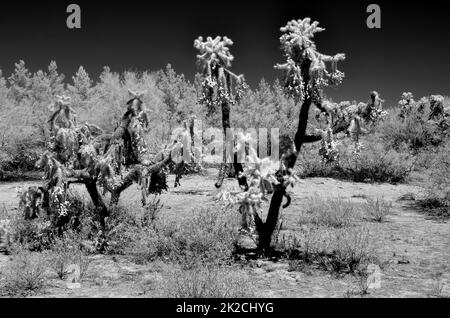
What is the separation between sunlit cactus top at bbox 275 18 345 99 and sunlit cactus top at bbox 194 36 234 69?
94 cm

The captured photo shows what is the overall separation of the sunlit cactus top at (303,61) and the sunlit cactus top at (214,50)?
3.09 ft

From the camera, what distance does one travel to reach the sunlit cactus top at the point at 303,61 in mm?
6992

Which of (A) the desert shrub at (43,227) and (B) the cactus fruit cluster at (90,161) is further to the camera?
(A) the desert shrub at (43,227)

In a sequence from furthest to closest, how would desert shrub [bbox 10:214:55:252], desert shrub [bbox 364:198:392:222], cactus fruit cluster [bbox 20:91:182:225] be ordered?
1. desert shrub [bbox 364:198:392:222]
2. desert shrub [bbox 10:214:55:252]
3. cactus fruit cluster [bbox 20:91:182:225]

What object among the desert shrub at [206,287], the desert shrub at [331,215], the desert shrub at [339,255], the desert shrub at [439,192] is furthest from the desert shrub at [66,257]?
the desert shrub at [439,192]

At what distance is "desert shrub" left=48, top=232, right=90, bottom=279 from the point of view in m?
6.96

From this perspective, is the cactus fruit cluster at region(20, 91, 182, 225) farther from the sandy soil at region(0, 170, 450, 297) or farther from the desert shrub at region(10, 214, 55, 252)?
the sandy soil at region(0, 170, 450, 297)

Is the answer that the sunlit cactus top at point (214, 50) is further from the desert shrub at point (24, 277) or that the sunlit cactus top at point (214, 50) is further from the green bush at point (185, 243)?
the desert shrub at point (24, 277)

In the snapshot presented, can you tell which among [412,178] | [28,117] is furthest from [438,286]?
[28,117]

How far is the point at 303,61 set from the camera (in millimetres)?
7203

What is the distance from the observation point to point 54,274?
707cm

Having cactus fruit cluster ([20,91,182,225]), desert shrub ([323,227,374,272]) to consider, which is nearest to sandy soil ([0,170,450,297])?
desert shrub ([323,227,374,272])
